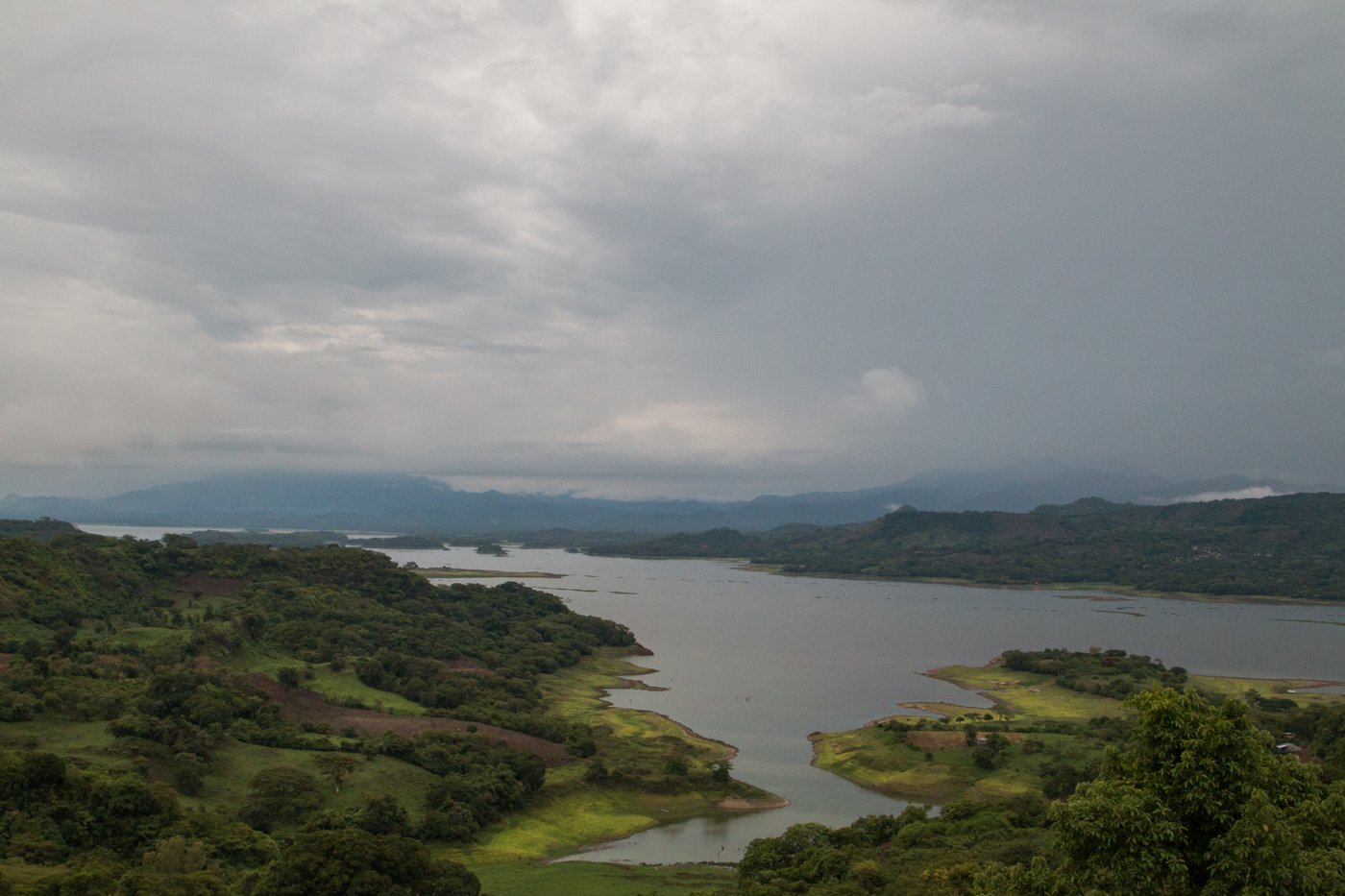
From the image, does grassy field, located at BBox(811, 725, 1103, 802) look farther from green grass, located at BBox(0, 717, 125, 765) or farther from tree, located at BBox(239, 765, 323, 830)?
green grass, located at BBox(0, 717, 125, 765)

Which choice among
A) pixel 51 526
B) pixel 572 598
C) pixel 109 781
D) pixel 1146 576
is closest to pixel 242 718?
pixel 109 781

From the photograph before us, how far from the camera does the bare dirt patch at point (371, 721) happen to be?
2402 inches

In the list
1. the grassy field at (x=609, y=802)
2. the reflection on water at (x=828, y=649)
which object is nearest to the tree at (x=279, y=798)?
the grassy field at (x=609, y=802)

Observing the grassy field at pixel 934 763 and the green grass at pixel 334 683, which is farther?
the green grass at pixel 334 683

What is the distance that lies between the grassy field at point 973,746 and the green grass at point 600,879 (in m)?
19.4

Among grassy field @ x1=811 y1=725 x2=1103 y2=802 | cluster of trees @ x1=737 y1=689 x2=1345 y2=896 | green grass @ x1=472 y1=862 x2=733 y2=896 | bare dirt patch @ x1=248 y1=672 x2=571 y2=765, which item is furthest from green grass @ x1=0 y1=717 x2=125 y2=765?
cluster of trees @ x1=737 y1=689 x2=1345 y2=896

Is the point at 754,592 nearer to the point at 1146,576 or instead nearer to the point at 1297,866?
the point at 1146,576

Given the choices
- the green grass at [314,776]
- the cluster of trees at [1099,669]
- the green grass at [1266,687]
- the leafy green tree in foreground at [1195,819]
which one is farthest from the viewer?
the cluster of trees at [1099,669]

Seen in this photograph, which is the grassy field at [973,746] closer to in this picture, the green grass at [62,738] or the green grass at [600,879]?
the green grass at [600,879]

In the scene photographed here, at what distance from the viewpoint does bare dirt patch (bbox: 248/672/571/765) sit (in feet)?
200

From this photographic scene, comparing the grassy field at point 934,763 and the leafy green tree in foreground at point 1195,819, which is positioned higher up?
the leafy green tree in foreground at point 1195,819

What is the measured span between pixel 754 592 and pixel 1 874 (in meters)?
156

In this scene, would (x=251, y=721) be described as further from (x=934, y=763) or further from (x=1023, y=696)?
(x=1023, y=696)

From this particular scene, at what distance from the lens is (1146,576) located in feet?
650
